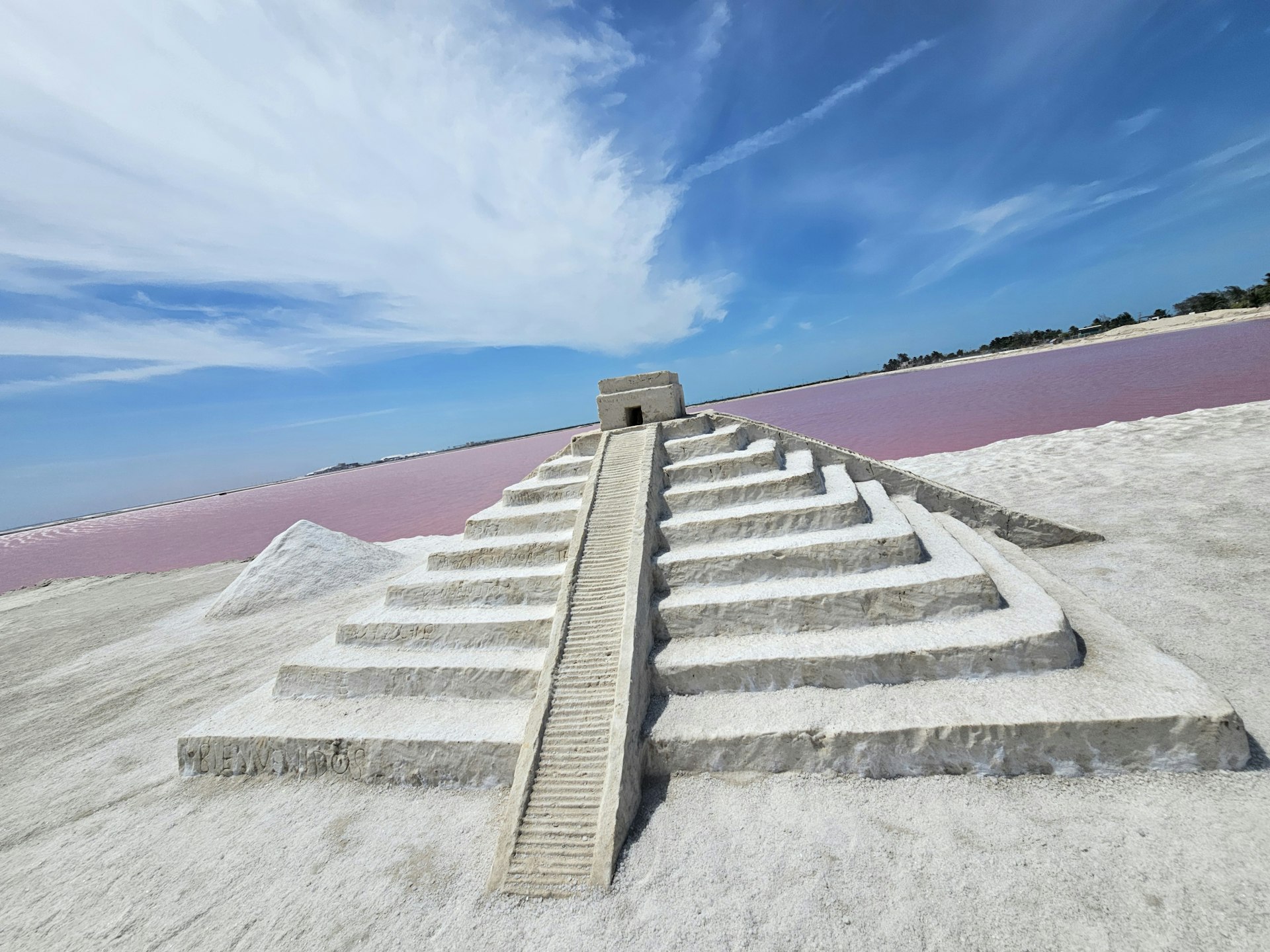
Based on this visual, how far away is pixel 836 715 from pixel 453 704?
11.3 feet

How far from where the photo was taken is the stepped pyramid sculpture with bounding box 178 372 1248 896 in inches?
135

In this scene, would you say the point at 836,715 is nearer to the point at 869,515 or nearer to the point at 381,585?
the point at 869,515

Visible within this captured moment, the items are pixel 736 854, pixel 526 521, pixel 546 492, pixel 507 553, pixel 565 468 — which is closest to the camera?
pixel 736 854

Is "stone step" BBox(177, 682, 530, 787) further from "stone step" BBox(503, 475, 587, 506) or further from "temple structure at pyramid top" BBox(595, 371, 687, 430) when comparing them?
"temple structure at pyramid top" BBox(595, 371, 687, 430)

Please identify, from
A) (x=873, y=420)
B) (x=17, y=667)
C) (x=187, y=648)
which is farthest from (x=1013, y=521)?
(x=873, y=420)

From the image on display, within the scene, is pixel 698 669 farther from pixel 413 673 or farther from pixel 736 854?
pixel 413 673

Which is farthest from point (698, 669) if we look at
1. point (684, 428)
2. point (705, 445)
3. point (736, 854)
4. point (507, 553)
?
point (684, 428)

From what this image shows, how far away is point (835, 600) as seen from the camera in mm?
4523

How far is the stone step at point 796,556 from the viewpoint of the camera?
4910 mm

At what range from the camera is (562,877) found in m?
3.20

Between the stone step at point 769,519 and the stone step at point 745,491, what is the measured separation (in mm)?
88

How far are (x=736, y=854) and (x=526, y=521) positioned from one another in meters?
4.28

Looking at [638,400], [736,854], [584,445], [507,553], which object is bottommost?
[736,854]

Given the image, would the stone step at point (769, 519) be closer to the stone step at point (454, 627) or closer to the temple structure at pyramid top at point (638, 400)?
the stone step at point (454, 627)
